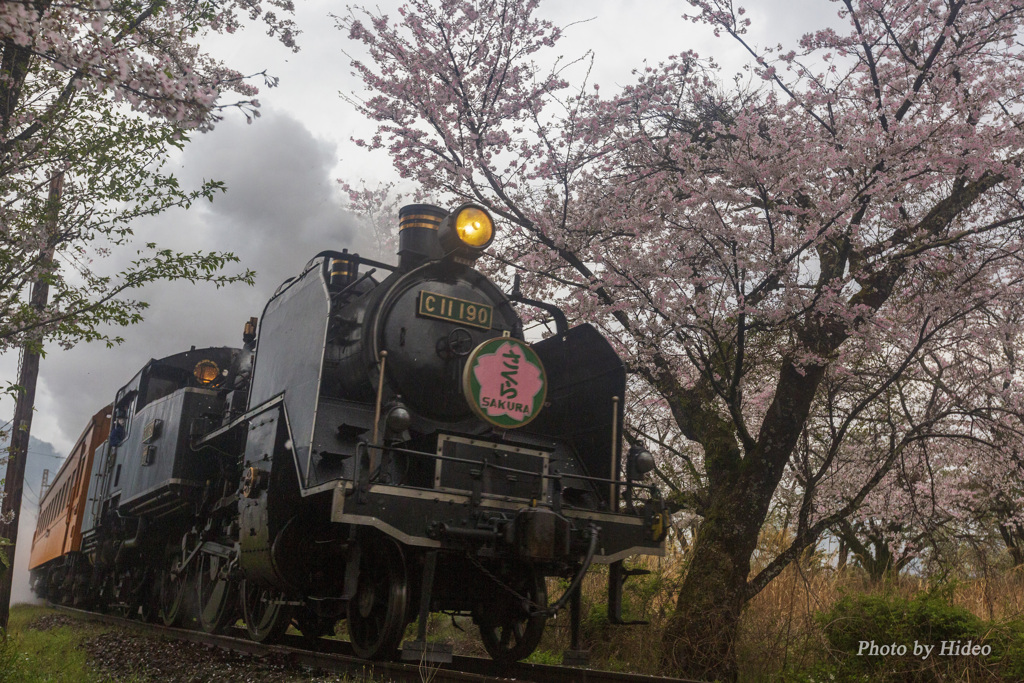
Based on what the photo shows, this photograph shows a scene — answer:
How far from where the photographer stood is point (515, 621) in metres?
6.21

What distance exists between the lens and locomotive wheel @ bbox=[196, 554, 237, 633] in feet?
24.9

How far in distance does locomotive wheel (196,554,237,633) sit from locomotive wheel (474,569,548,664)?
244 centimetres

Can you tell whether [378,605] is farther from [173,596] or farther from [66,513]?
[66,513]

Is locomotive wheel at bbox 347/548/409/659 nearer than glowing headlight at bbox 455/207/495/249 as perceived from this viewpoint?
Yes

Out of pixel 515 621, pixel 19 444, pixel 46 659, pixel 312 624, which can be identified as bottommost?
pixel 46 659

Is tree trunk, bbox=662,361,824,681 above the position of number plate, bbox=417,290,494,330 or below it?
below

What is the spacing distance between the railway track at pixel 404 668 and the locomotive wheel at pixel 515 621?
0.37 feet

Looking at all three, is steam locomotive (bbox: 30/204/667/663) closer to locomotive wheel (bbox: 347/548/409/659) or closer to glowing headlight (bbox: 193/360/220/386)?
locomotive wheel (bbox: 347/548/409/659)

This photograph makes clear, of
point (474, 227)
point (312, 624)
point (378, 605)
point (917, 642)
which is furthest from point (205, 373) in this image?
point (917, 642)

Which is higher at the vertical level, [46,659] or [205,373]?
[205,373]

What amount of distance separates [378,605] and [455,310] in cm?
216

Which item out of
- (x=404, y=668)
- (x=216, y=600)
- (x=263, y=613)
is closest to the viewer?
(x=404, y=668)

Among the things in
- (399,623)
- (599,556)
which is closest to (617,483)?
(599,556)

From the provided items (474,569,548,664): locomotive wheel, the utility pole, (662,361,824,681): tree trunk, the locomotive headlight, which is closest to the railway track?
(474,569,548,664): locomotive wheel
